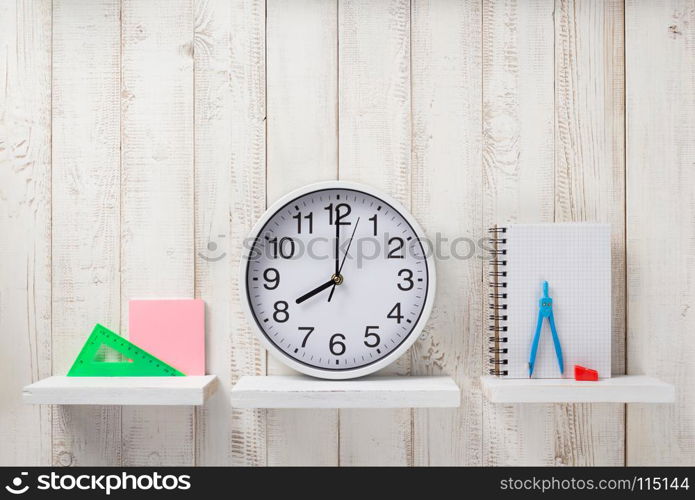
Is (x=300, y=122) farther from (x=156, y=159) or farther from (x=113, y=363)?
(x=113, y=363)

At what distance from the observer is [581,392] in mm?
971

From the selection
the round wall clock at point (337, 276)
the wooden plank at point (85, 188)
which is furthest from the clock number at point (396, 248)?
the wooden plank at point (85, 188)

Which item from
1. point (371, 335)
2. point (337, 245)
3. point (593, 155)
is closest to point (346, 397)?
point (371, 335)

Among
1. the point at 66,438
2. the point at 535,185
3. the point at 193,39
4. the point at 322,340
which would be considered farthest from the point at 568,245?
the point at 66,438

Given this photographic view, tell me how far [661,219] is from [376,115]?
0.48 metres

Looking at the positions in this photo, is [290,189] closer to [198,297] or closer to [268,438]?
[198,297]

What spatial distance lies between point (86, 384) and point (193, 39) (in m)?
0.56

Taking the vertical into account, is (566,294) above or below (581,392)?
above

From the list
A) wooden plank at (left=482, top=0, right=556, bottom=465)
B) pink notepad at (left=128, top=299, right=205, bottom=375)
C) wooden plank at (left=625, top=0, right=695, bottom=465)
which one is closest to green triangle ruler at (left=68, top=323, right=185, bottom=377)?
pink notepad at (left=128, top=299, right=205, bottom=375)

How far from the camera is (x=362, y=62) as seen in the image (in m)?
1.09

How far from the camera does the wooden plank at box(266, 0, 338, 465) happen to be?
109 centimetres

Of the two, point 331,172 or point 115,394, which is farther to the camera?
point 331,172

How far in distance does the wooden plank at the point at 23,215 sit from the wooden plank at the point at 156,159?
13 centimetres

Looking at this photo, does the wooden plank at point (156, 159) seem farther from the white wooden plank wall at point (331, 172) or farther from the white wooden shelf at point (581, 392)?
the white wooden shelf at point (581, 392)
